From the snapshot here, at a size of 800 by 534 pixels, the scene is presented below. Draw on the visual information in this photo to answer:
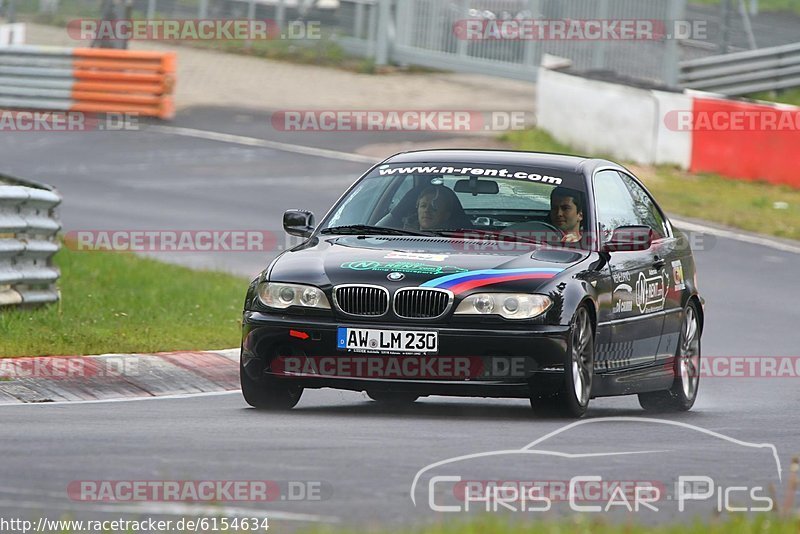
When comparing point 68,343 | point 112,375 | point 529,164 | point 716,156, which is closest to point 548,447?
point 529,164

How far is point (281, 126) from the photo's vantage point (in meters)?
30.9

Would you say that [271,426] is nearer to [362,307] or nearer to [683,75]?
[362,307]

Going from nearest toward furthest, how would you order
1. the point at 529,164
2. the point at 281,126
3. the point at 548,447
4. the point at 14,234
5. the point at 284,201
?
1. the point at 548,447
2. the point at 529,164
3. the point at 14,234
4. the point at 284,201
5. the point at 281,126

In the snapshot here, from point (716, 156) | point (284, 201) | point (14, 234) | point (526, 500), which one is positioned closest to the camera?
point (526, 500)

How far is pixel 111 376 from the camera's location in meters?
10.7

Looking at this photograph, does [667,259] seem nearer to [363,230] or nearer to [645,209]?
[645,209]

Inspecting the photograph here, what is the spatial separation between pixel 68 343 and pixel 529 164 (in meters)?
3.35

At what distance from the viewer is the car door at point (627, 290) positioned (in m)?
10.0

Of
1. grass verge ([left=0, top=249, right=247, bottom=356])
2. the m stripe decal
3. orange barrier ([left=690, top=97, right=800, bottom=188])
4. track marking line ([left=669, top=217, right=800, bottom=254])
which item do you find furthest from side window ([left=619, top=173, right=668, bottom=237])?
orange barrier ([left=690, top=97, right=800, bottom=188])

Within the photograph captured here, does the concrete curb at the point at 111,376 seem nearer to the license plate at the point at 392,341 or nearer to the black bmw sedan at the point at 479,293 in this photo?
the black bmw sedan at the point at 479,293

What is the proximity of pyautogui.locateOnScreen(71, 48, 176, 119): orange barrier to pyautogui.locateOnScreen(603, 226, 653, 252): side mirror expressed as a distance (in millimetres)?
21900
